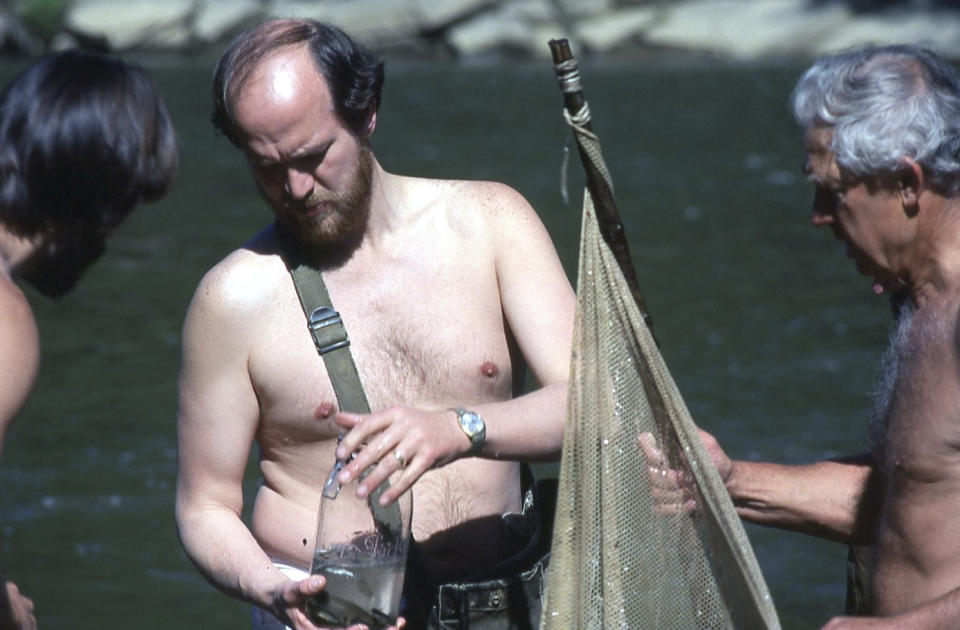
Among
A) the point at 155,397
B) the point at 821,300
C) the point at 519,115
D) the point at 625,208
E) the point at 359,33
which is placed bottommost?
the point at 359,33

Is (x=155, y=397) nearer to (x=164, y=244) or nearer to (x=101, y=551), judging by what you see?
(x=101, y=551)

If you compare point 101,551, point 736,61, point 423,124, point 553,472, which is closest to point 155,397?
point 101,551

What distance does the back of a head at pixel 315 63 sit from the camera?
3.36 meters

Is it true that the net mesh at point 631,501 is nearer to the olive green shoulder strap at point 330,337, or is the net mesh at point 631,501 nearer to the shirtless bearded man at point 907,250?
the shirtless bearded man at point 907,250

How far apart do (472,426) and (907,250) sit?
0.99 meters

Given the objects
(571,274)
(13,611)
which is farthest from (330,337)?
(571,274)

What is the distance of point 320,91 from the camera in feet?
11.1

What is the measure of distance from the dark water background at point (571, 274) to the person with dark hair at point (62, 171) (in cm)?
211

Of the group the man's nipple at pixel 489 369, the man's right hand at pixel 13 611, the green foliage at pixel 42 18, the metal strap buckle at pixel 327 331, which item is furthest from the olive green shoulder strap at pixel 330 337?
the green foliage at pixel 42 18

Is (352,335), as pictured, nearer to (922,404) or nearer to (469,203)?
Answer: (469,203)

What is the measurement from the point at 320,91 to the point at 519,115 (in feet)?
54.5

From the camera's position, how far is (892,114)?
307 cm

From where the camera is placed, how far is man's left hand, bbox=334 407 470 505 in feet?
9.10

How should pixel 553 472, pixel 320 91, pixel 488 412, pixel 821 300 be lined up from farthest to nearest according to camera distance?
pixel 821 300, pixel 553 472, pixel 320 91, pixel 488 412
